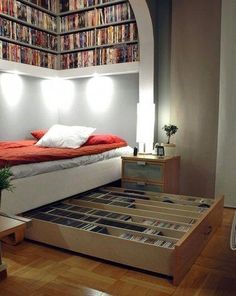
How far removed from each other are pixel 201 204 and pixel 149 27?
6.42 feet

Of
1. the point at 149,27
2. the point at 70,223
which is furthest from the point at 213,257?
the point at 149,27

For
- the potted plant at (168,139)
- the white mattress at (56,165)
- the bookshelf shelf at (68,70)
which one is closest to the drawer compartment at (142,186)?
the white mattress at (56,165)

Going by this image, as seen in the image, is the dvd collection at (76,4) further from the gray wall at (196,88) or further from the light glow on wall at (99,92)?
the gray wall at (196,88)

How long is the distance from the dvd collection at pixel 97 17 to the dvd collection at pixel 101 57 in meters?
0.32

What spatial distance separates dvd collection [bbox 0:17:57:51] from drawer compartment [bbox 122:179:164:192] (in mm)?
2080

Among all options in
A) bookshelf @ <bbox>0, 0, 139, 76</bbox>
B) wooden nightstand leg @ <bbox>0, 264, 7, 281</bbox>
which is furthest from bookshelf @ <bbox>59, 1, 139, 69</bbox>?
wooden nightstand leg @ <bbox>0, 264, 7, 281</bbox>

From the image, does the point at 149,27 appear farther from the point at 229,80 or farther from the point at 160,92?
the point at 229,80

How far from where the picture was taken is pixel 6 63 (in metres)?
3.11

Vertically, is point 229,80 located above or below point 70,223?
above

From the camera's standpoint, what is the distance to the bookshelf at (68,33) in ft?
10.7

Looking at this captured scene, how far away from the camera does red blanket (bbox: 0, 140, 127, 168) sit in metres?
2.03

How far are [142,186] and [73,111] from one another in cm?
160

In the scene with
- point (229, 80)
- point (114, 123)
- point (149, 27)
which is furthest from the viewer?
point (114, 123)

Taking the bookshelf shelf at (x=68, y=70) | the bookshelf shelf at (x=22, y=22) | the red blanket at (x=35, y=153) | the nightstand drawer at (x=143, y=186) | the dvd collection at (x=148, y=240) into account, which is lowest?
the dvd collection at (x=148, y=240)
